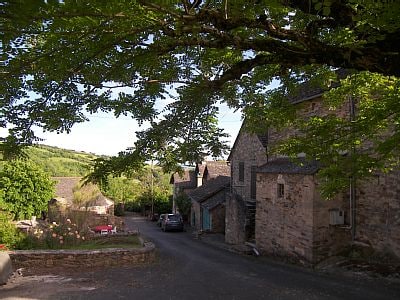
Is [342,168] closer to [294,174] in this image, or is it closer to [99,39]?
[99,39]

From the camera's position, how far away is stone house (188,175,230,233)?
95.9 feet

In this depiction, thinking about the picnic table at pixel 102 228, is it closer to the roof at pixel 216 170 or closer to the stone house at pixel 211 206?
the stone house at pixel 211 206

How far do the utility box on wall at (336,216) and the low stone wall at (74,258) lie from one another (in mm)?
8018

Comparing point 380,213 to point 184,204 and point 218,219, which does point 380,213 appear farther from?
point 184,204

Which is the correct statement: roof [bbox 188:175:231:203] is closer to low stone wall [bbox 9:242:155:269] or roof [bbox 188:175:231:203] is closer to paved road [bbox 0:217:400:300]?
paved road [bbox 0:217:400:300]

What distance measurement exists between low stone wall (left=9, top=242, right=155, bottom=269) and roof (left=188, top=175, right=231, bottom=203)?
17.4 metres

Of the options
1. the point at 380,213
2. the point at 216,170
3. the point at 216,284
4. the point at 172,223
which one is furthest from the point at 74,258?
the point at 216,170

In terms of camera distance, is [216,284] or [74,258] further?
[74,258]

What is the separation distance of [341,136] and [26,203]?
31.3 m

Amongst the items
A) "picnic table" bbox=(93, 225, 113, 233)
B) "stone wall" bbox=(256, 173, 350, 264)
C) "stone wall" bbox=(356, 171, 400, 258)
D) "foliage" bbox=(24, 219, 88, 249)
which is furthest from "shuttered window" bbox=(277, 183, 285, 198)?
"picnic table" bbox=(93, 225, 113, 233)

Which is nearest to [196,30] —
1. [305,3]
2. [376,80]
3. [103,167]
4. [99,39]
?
[99,39]

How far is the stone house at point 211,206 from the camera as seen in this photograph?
29.2 metres

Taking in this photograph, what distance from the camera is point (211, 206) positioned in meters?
29.3

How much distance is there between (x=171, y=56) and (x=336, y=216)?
1260 cm
